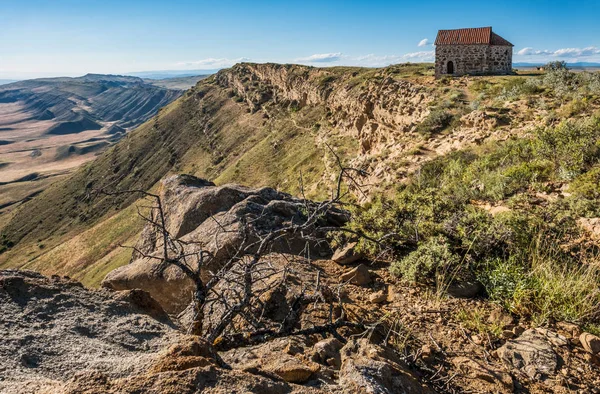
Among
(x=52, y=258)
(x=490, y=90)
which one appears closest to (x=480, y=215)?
(x=490, y=90)

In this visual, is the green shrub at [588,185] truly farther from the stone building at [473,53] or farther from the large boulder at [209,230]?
the stone building at [473,53]

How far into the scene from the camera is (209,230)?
22.2 ft

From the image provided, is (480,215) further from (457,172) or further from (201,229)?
(457,172)

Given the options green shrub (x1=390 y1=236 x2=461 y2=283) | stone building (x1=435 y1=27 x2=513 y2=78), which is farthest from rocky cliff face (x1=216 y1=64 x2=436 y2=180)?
green shrub (x1=390 y1=236 x2=461 y2=283)

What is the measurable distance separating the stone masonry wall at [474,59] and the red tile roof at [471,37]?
1.23 ft

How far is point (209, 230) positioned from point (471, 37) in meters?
31.6

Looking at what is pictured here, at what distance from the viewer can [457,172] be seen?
34.6 ft

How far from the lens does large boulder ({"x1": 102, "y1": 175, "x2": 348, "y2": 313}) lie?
5.54 meters

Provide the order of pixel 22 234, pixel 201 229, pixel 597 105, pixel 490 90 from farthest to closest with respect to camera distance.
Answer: pixel 22 234 < pixel 490 90 < pixel 597 105 < pixel 201 229

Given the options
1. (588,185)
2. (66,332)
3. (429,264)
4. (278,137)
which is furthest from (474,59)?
(66,332)

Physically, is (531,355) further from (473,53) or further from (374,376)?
(473,53)

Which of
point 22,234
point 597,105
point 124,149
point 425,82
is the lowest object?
point 22,234

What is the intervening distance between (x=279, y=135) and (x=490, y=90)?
26.6m

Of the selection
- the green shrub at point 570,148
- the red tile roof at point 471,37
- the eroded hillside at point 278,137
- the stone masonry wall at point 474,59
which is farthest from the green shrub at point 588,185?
the red tile roof at point 471,37
